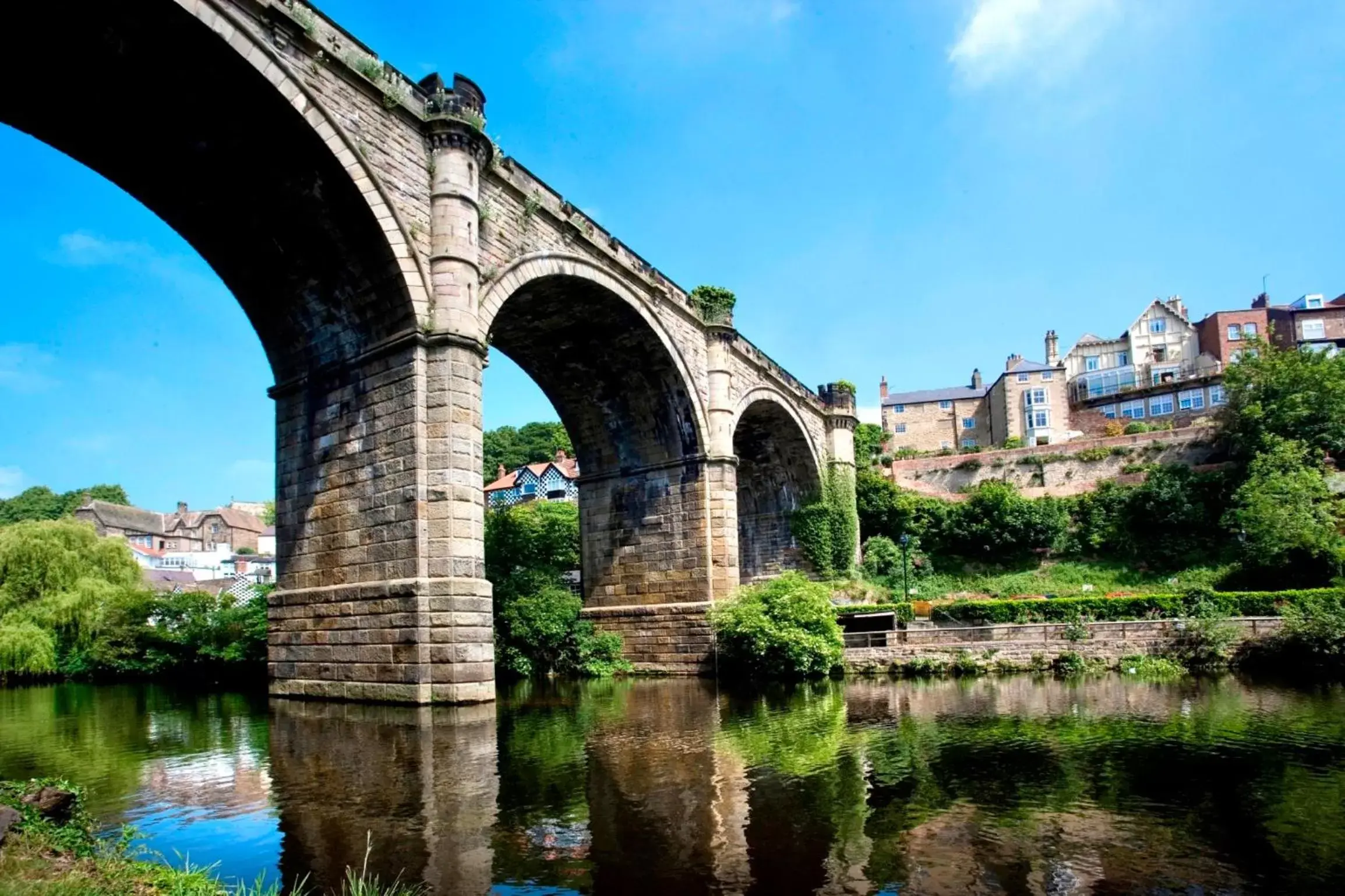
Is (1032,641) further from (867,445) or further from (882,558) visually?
(867,445)

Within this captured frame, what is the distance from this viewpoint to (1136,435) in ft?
146

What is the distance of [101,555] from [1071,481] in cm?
4038

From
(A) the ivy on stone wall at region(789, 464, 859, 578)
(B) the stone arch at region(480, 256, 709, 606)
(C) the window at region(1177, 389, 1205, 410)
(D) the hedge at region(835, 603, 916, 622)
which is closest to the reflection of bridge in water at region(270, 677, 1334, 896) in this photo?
(B) the stone arch at region(480, 256, 709, 606)

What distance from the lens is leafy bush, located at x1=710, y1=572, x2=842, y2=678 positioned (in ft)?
66.5

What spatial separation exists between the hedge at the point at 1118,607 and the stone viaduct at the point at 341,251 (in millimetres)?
15027

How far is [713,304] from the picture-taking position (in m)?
24.5

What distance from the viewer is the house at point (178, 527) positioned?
68.2 metres

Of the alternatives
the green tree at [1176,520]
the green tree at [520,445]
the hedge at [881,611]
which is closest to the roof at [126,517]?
the green tree at [520,445]

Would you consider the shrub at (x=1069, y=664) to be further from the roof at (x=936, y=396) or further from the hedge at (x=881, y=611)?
the roof at (x=936, y=396)

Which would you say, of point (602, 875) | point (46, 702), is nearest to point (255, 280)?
point (46, 702)

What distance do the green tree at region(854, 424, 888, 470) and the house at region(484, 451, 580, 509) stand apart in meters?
17.4

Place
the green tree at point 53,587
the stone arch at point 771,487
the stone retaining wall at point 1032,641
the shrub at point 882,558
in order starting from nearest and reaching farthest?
the stone retaining wall at point 1032,641 → the green tree at point 53,587 → the stone arch at point 771,487 → the shrub at point 882,558

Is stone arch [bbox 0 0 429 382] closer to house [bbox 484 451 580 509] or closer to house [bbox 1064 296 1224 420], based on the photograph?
house [bbox 484 451 580 509]

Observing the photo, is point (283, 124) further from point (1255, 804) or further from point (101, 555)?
point (101, 555)
